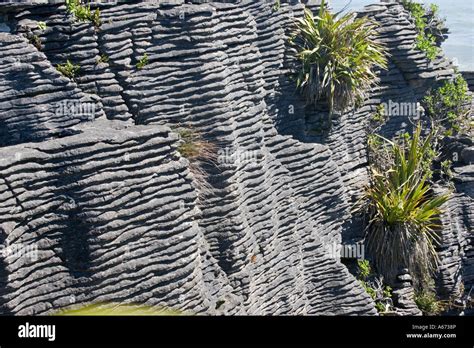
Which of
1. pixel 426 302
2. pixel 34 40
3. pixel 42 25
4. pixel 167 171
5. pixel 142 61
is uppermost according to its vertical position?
pixel 42 25

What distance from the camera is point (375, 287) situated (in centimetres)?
1537

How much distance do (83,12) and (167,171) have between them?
8.49 ft

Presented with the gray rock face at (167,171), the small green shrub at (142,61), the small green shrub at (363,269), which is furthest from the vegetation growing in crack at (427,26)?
the small green shrub at (142,61)

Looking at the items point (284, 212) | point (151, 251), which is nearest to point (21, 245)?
point (151, 251)

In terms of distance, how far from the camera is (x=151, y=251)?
10.7 meters

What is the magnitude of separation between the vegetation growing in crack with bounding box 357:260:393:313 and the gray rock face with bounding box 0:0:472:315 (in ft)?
2.06

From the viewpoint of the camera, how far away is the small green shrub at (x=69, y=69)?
1143 centimetres

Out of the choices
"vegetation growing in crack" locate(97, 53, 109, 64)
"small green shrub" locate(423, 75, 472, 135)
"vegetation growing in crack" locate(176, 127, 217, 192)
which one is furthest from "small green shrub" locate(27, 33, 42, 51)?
"small green shrub" locate(423, 75, 472, 135)

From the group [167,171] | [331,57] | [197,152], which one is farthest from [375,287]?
[167,171]

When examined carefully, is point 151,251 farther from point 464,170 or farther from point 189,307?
point 464,170

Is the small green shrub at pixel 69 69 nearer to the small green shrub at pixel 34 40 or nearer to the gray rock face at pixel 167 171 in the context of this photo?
the gray rock face at pixel 167 171

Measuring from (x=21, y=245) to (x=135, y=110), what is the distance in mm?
2768

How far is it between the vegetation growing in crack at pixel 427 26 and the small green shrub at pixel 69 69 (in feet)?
27.2

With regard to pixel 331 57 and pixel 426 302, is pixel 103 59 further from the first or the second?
pixel 426 302
